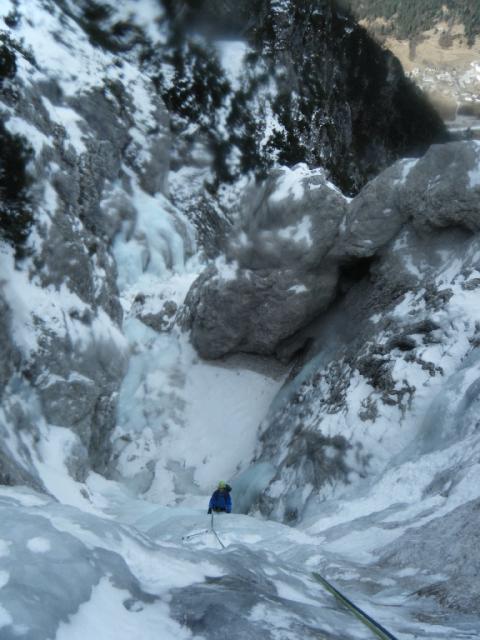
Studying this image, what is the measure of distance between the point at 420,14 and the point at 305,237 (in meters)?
41.9

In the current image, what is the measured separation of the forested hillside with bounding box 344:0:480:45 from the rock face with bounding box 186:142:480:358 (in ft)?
124

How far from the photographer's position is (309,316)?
14477mm

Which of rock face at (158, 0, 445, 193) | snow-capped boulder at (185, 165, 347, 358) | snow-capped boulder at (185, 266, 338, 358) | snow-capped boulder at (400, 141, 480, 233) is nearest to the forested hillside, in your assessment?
rock face at (158, 0, 445, 193)

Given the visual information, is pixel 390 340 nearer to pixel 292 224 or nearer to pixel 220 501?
pixel 292 224

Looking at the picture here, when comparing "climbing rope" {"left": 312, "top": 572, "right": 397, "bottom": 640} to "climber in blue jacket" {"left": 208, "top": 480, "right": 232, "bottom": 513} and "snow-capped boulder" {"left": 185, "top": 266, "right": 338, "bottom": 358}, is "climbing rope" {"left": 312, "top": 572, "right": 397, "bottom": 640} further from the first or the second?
"snow-capped boulder" {"left": 185, "top": 266, "right": 338, "bottom": 358}

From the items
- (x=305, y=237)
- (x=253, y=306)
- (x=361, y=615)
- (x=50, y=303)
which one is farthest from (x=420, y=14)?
(x=361, y=615)

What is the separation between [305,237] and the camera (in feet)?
45.0

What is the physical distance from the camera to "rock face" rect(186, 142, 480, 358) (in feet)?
40.3

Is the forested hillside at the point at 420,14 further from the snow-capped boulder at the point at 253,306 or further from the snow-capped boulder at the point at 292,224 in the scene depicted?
the snow-capped boulder at the point at 253,306

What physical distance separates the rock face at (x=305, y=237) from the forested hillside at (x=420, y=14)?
37.9m

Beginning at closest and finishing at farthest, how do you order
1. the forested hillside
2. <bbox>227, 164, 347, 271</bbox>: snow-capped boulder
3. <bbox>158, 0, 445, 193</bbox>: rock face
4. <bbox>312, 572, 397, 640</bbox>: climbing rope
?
<bbox>312, 572, 397, 640</bbox>: climbing rope, <bbox>227, 164, 347, 271</bbox>: snow-capped boulder, <bbox>158, 0, 445, 193</bbox>: rock face, the forested hillside

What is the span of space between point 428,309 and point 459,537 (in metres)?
6.51

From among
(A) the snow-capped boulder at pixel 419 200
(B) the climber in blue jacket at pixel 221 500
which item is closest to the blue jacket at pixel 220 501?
(B) the climber in blue jacket at pixel 221 500

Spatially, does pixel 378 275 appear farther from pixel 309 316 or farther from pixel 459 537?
pixel 459 537
